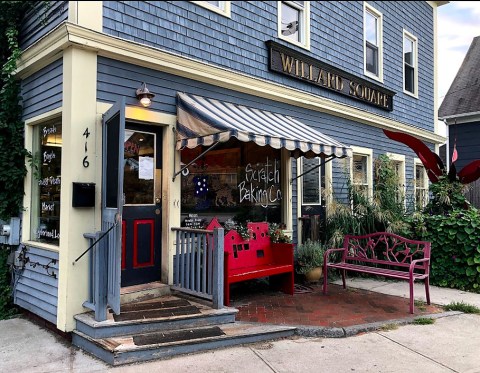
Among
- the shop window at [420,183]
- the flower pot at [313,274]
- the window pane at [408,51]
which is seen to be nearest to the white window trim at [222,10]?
the flower pot at [313,274]

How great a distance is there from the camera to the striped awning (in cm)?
515

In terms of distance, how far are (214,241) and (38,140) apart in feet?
9.53

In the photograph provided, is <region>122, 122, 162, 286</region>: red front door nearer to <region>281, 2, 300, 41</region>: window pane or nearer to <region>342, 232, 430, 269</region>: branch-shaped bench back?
<region>342, 232, 430, 269</region>: branch-shaped bench back

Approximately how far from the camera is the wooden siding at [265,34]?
559 centimetres

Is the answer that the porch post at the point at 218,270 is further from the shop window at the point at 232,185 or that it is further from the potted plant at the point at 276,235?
the potted plant at the point at 276,235

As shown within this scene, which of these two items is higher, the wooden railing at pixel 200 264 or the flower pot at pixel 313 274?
the wooden railing at pixel 200 264

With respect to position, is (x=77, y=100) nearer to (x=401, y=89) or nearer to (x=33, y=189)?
(x=33, y=189)

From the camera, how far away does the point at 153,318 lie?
4504mm

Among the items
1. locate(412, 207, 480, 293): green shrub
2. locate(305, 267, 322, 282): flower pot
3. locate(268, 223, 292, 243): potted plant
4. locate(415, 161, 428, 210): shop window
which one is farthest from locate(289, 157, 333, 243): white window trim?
locate(415, 161, 428, 210): shop window

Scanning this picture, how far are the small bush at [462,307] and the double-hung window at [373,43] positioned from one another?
19.5 ft

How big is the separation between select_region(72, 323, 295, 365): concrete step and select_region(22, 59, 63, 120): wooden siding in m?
2.81

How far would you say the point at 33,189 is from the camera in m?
5.82

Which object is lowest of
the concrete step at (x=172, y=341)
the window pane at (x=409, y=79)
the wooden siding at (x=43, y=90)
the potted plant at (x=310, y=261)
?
the concrete step at (x=172, y=341)

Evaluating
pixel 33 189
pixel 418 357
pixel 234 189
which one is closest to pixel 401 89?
pixel 234 189
